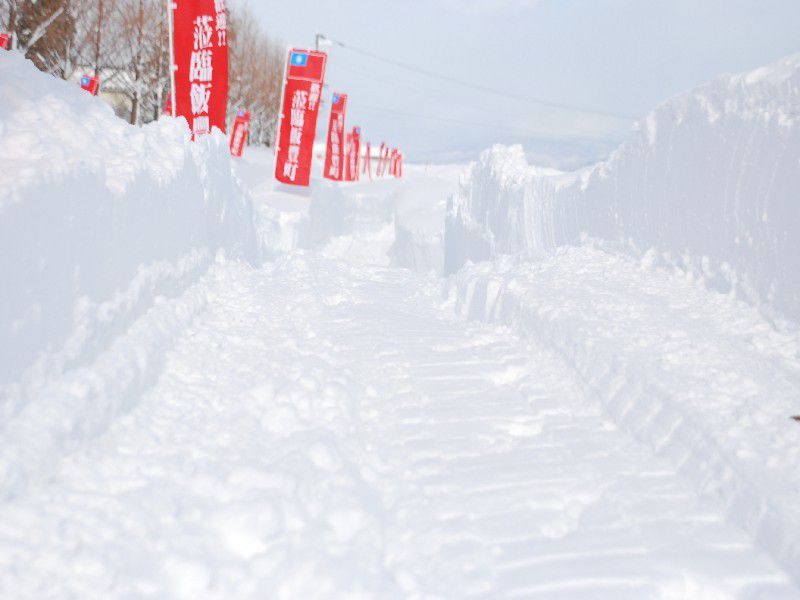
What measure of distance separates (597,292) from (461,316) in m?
2.41

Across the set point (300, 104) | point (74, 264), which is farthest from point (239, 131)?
point (74, 264)

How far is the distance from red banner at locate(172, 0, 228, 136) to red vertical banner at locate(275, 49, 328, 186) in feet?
16.2

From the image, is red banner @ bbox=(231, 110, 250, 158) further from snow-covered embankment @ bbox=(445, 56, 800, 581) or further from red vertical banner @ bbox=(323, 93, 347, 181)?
snow-covered embankment @ bbox=(445, 56, 800, 581)

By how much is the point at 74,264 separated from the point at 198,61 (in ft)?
21.2

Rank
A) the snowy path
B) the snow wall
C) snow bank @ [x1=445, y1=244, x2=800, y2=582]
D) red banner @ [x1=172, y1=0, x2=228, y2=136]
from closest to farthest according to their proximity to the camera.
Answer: the snowy path < snow bank @ [x1=445, y1=244, x2=800, y2=582] < the snow wall < red banner @ [x1=172, y1=0, x2=228, y2=136]

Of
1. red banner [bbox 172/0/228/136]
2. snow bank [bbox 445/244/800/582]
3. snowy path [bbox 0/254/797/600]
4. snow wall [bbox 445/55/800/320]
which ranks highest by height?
red banner [bbox 172/0/228/136]

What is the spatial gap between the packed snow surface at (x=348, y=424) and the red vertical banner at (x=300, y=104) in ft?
27.3

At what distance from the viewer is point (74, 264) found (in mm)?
3783

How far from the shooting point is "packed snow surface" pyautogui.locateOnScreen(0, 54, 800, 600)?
2.66 metres

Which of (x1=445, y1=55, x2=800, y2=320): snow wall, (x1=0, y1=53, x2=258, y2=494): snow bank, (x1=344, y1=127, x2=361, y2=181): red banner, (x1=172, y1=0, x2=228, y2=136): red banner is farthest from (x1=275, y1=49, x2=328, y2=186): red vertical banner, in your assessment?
(x1=344, y1=127, x2=361, y2=181): red banner

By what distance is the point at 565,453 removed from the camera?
3.79 metres

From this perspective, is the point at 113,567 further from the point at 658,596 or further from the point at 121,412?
the point at 658,596

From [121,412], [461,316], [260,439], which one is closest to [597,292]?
[461,316]

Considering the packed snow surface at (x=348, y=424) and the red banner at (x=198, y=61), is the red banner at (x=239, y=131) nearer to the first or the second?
the red banner at (x=198, y=61)
